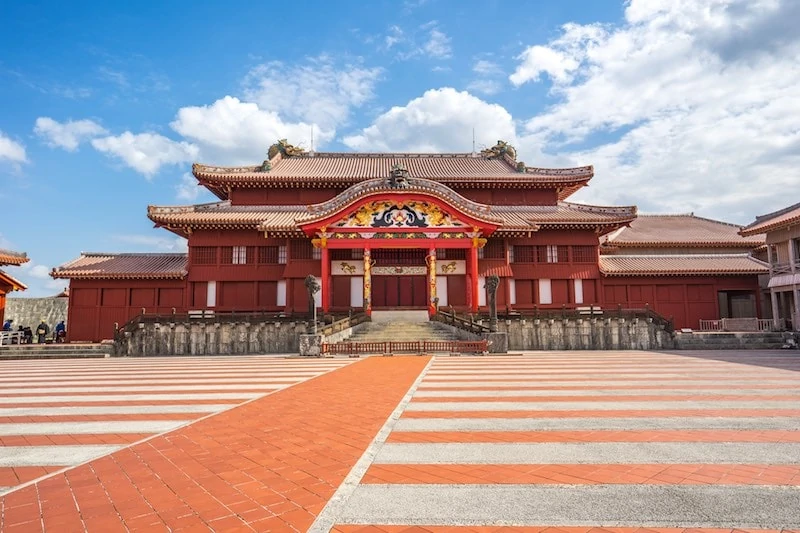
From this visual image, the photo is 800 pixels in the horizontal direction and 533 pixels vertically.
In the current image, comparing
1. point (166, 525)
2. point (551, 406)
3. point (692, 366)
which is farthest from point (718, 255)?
point (166, 525)

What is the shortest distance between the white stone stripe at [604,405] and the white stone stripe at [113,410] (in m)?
3.61

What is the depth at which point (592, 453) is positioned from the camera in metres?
5.21

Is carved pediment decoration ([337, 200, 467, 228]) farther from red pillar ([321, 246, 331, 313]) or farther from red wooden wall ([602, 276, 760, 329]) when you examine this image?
red wooden wall ([602, 276, 760, 329])

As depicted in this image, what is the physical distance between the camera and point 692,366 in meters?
14.7

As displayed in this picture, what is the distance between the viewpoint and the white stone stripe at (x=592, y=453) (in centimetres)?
493

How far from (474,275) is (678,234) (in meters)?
18.9

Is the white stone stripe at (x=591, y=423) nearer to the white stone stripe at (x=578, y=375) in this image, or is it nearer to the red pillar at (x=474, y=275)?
the white stone stripe at (x=578, y=375)

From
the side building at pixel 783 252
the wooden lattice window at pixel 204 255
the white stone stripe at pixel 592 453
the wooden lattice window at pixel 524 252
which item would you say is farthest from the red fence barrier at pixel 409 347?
the side building at pixel 783 252

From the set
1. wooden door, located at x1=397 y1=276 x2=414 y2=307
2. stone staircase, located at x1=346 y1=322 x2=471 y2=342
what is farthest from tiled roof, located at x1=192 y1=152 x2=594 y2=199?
stone staircase, located at x1=346 y1=322 x2=471 y2=342

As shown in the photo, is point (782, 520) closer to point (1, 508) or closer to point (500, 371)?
point (1, 508)

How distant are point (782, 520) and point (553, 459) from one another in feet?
6.52

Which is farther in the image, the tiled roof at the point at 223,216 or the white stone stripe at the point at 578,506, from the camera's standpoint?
the tiled roof at the point at 223,216

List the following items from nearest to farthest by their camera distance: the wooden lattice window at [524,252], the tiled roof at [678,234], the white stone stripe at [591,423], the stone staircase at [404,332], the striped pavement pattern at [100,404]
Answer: the striped pavement pattern at [100,404] → the white stone stripe at [591,423] → the stone staircase at [404,332] → the wooden lattice window at [524,252] → the tiled roof at [678,234]

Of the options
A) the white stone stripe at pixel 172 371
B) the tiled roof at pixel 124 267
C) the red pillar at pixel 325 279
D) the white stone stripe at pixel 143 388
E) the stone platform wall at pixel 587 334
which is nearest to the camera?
the white stone stripe at pixel 143 388
